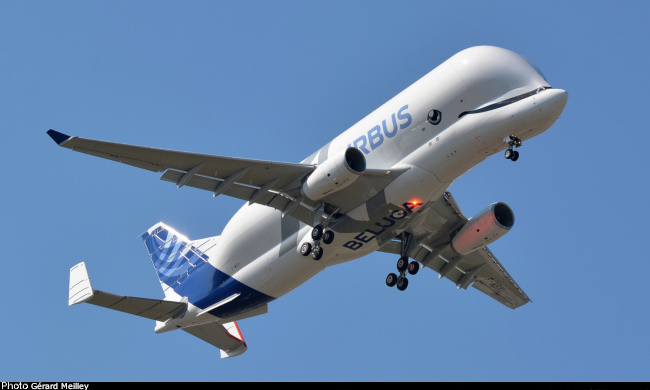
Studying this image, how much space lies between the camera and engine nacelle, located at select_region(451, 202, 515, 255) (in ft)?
139

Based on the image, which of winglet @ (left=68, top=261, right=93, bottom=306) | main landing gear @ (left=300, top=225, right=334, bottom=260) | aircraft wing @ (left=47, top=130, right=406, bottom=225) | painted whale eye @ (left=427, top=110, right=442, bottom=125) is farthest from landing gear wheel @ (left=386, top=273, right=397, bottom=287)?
winglet @ (left=68, top=261, right=93, bottom=306)

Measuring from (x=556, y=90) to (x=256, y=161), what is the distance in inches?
444

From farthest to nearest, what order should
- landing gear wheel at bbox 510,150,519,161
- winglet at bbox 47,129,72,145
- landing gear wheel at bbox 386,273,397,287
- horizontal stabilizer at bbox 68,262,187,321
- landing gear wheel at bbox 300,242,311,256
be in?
landing gear wheel at bbox 386,273,397,287, horizontal stabilizer at bbox 68,262,187,321, landing gear wheel at bbox 300,242,311,256, landing gear wheel at bbox 510,150,519,161, winglet at bbox 47,129,72,145

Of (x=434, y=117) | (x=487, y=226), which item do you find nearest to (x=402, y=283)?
(x=487, y=226)

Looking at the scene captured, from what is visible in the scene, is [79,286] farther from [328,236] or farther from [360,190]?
[360,190]

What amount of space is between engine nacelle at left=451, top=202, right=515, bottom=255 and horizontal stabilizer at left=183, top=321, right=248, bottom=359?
11473mm

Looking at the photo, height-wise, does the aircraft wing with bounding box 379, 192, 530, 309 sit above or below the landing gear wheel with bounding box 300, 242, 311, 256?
above

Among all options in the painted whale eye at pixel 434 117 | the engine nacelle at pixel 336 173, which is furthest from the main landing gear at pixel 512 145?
the engine nacelle at pixel 336 173

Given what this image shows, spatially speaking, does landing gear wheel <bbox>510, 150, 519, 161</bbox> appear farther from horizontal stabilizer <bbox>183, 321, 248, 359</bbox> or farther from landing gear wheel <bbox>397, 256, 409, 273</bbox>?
horizontal stabilizer <bbox>183, 321, 248, 359</bbox>

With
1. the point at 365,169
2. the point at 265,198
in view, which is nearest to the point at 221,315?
the point at 265,198

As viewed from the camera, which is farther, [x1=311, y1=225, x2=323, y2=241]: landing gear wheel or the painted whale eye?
[x1=311, y1=225, x2=323, y2=241]: landing gear wheel

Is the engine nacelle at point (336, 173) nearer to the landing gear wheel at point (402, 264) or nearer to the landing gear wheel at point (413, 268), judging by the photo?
the landing gear wheel at point (402, 264)

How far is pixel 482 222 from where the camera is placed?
42750 mm
